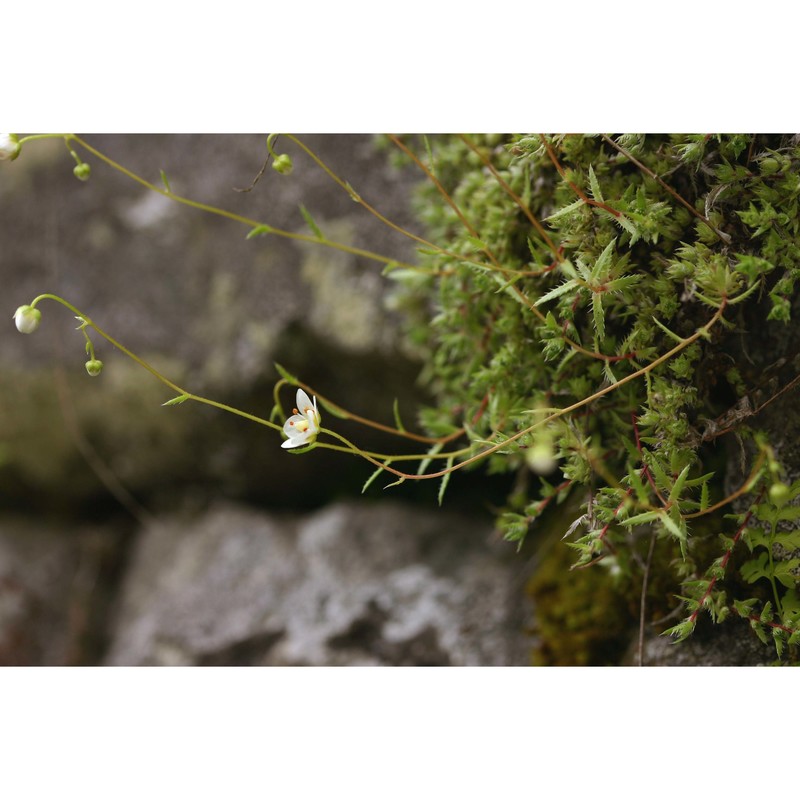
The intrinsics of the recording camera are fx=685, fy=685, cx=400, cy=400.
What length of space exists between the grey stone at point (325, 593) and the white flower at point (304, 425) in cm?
67

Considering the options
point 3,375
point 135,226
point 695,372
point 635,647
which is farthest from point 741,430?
point 3,375

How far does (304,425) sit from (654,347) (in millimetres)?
522

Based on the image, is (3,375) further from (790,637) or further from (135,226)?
(790,637)

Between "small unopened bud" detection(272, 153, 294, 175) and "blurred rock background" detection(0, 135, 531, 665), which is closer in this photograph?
"small unopened bud" detection(272, 153, 294, 175)

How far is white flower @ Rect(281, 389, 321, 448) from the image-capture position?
0.93m

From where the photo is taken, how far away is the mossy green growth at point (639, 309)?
931 mm

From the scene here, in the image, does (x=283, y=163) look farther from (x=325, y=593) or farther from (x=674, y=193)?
(x=325, y=593)

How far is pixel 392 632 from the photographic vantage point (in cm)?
145

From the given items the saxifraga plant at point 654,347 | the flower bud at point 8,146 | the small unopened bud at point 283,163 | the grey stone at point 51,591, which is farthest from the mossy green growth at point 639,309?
the grey stone at point 51,591

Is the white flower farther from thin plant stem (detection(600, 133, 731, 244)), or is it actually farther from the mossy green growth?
thin plant stem (detection(600, 133, 731, 244))

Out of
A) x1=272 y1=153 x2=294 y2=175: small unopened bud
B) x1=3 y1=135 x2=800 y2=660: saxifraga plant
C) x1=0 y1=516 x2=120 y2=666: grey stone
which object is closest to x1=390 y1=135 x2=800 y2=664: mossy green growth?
x1=3 y1=135 x2=800 y2=660: saxifraga plant

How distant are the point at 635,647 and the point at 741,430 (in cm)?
43

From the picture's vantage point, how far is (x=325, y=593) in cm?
156

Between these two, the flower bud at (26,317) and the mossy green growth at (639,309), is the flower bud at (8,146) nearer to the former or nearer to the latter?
the flower bud at (26,317)
